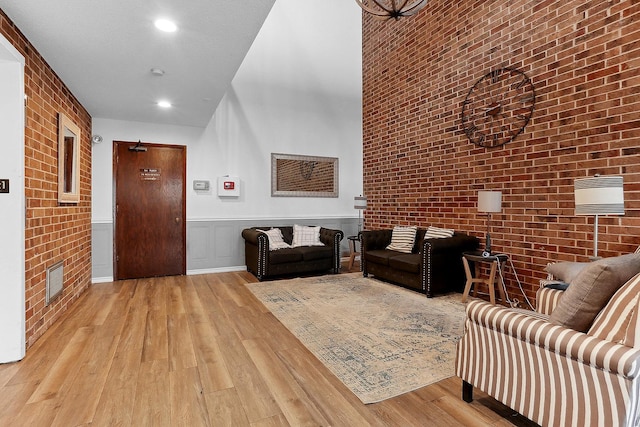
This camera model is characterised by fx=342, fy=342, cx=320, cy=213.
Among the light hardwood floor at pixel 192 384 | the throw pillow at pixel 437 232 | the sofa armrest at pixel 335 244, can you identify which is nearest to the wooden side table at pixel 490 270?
the throw pillow at pixel 437 232

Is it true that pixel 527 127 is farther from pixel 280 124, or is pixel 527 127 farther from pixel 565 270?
pixel 280 124

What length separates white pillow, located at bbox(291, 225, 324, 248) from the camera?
5688mm

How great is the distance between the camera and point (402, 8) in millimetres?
2666

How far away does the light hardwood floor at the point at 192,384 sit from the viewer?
1.79 m

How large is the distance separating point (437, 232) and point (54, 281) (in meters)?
4.29

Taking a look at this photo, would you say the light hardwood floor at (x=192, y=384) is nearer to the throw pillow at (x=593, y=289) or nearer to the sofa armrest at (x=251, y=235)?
the throw pillow at (x=593, y=289)

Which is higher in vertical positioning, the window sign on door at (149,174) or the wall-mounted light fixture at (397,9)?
the wall-mounted light fixture at (397,9)

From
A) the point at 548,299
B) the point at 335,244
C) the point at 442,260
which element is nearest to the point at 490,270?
the point at 442,260

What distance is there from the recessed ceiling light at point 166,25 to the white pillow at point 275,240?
3.33 m

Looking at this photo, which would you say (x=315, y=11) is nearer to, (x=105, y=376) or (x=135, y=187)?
(x=135, y=187)

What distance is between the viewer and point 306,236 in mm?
5738

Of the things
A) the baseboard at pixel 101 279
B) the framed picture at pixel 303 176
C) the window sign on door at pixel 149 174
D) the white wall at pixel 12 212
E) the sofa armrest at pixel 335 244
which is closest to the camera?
the white wall at pixel 12 212

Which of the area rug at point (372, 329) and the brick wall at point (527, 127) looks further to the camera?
the brick wall at point (527, 127)

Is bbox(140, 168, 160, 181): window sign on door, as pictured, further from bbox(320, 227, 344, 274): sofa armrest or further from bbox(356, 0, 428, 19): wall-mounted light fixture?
bbox(356, 0, 428, 19): wall-mounted light fixture
